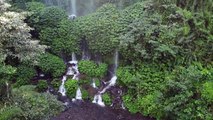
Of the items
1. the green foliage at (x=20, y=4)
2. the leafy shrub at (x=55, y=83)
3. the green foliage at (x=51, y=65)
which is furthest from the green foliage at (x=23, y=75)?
the green foliage at (x=20, y=4)

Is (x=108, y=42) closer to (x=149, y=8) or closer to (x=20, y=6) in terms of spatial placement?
(x=149, y=8)

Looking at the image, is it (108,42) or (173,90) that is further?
(108,42)

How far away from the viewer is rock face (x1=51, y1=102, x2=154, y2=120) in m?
14.0

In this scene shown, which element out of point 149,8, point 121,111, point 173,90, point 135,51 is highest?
point 149,8

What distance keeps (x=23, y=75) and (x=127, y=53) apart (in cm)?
433

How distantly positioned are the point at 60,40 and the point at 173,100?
247 inches

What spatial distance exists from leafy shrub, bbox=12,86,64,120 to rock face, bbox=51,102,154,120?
445mm

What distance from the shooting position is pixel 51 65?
52.1 feet

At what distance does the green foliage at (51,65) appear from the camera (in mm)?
15828

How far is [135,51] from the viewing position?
14617 millimetres

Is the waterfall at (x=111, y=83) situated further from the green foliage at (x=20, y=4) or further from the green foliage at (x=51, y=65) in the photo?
the green foliage at (x=20, y=4)

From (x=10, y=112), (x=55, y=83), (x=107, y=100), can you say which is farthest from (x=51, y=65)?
(x=10, y=112)

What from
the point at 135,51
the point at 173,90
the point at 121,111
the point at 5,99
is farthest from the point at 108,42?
the point at 5,99

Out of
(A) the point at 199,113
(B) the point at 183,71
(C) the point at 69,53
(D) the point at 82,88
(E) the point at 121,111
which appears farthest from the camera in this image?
(C) the point at 69,53
